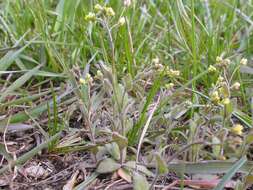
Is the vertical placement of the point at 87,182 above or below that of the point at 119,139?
below

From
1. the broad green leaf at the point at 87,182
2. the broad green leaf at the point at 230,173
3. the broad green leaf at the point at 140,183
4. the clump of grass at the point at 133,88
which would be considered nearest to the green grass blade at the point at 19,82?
the clump of grass at the point at 133,88

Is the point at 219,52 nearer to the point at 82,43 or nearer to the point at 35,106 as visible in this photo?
the point at 82,43

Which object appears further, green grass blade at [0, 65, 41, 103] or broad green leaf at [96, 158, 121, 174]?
green grass blade at [0, 65, 41, 103]

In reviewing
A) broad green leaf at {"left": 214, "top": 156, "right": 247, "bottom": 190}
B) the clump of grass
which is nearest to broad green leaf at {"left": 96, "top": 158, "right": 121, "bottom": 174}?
the clump of grass

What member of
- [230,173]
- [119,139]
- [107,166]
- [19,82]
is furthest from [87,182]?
[19,82]

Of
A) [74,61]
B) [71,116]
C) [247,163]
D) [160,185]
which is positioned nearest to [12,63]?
[74,61]

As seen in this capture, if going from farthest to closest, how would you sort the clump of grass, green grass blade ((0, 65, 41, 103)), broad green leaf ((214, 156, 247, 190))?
green grass blade ((0, 65, 41, 103))
the clump of grass
broad green leaf ((214, 156, 247, 190))

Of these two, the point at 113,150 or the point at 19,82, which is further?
the point at 19,82

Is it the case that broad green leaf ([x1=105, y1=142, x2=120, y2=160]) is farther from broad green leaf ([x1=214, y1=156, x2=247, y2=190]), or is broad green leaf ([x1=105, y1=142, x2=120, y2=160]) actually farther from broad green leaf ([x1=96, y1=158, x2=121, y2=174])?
broad green leaf ([x1=214, y1=156, x2=247, y2=190])

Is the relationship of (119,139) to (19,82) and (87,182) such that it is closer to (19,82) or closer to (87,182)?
(87,182)
